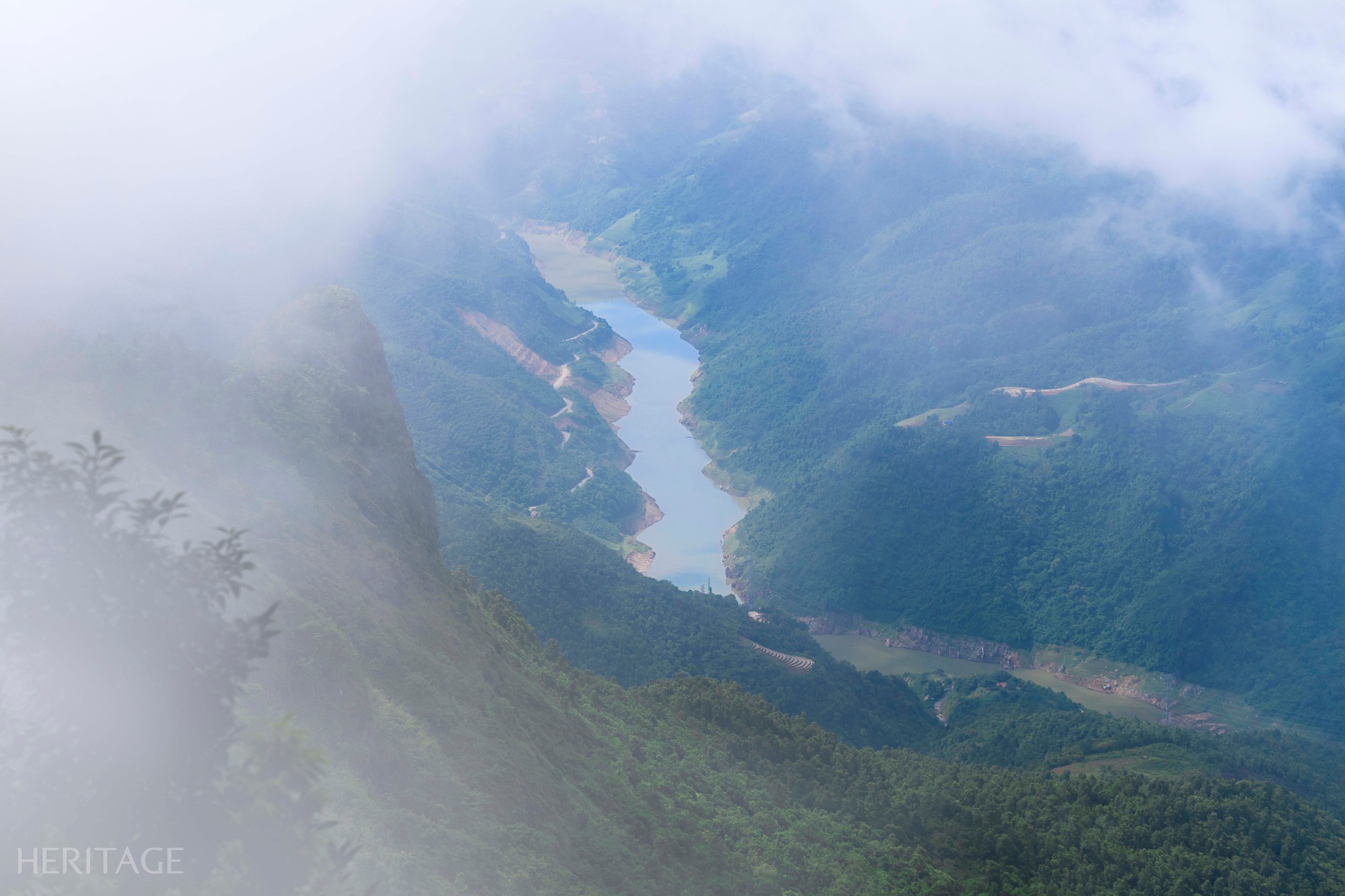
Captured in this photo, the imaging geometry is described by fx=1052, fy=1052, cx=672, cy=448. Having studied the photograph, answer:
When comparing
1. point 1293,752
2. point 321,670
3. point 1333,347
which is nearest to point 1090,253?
point 1333,347

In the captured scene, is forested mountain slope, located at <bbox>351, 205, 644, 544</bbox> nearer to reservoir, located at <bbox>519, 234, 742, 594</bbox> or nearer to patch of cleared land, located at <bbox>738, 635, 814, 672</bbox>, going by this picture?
reservoir, located at <bbox>519, 234, 742, 594</bbox>

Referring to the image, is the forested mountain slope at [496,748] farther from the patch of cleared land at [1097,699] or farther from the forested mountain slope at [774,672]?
the patch of cleared land at [1097,699]

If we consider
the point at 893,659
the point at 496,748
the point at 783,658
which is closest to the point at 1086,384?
the point at 893,659

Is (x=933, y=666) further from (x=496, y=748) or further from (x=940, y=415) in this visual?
(x=496, y=748)

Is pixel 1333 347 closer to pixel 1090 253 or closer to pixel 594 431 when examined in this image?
pixel 1090 253

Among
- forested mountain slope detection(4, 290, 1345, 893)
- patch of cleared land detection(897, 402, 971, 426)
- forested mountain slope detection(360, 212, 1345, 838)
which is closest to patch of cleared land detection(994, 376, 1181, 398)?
patch of cleared land detection(897, 402, 971, 426)
